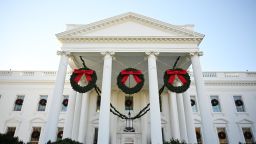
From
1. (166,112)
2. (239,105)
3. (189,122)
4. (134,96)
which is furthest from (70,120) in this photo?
(239,105)

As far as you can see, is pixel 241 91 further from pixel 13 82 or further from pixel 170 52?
pixel 13 82

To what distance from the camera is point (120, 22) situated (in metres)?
16.5

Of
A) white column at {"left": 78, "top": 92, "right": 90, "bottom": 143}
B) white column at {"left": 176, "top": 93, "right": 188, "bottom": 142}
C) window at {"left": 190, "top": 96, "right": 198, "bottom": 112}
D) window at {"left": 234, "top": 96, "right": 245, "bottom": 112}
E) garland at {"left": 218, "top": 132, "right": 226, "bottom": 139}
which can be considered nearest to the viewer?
white column at {"left": 176, "top": 93, "right": 188, "bottom": 142}

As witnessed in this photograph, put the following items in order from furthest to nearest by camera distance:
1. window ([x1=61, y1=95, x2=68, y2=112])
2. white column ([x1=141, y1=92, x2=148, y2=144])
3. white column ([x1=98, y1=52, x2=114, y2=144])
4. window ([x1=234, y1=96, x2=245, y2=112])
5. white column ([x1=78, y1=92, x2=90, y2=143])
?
window ([x1=234, y1=96, x2=245, y2=112])
window ([x1=61, y1=95, x2=68, y2=112])
white column ([x1=141, y1=92, x2=148, y2=144])
white column ([x1=78, y1=92, x2=90, y2=143])
white column ([x1=98, y1=52, x2=114, y2=144])

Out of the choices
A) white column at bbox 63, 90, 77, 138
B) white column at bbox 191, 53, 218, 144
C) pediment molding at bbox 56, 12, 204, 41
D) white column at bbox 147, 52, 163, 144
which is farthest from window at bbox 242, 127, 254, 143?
white column at bbox 63, 90, 77, 138

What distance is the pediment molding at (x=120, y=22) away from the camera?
15.7 metres

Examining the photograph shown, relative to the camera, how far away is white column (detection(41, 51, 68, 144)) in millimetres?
13148

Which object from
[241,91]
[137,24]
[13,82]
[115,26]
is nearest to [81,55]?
[115,26]

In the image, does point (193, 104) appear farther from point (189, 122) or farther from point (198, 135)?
point (189, 122)

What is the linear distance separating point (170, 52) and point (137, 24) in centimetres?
367

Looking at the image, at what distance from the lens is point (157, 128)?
1312 centimetres

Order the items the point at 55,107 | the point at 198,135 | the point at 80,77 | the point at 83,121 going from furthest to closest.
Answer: the point at 198,135 → the point at 83,121 → the point at 80,77 → the point at 55,107

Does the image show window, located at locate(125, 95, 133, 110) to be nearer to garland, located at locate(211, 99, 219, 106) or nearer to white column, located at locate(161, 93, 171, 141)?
white column, located at locate(161, 93, 171, 141)

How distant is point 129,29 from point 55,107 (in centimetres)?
843
